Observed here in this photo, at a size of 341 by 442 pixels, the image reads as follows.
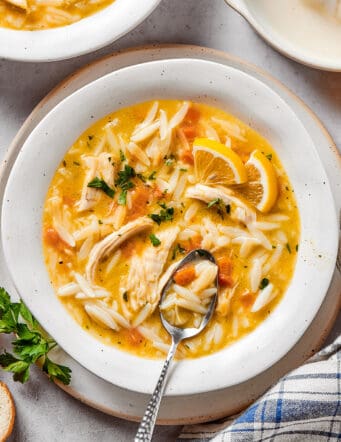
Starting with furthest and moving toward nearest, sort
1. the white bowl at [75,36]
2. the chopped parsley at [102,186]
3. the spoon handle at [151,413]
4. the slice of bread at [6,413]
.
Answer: the slice of bread at [6,413] → the white bowl at [75,36] → the chopped parsley at [102,186] → the spoon handle at [151,413]

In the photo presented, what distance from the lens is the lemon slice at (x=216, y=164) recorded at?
11.8 ft

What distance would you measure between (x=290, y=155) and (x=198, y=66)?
0.62 m

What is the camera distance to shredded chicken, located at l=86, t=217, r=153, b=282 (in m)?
3.65

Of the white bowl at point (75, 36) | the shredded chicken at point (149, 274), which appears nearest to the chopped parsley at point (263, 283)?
the shredded chicken at point (149, 274)

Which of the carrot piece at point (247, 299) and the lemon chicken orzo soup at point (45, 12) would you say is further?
the lemon chicken orzo soup at point (45, 12)

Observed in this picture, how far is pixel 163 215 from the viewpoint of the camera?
146 inches

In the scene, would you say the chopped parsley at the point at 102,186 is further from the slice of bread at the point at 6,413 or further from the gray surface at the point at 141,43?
the slice of bread at the point at 6,413

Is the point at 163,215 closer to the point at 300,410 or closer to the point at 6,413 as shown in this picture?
the point at 300,410

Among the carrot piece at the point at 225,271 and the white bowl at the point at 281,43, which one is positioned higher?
the white bowl at the point at 281,43

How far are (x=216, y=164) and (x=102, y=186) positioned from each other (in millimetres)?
553

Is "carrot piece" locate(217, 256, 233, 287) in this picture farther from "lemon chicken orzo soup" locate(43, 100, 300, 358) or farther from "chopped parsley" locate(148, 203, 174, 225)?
"chopped parsley" locate(148, 203, 174, 225)

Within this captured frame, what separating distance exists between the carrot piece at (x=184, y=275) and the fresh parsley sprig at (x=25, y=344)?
→ 2.27 ft

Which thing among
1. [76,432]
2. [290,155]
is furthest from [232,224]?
[76,432]

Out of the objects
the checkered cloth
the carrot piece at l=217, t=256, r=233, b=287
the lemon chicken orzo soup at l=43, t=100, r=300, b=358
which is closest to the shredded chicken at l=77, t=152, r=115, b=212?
the lemon chicken orzo soup at l=43, t=100, r=300, b=358
